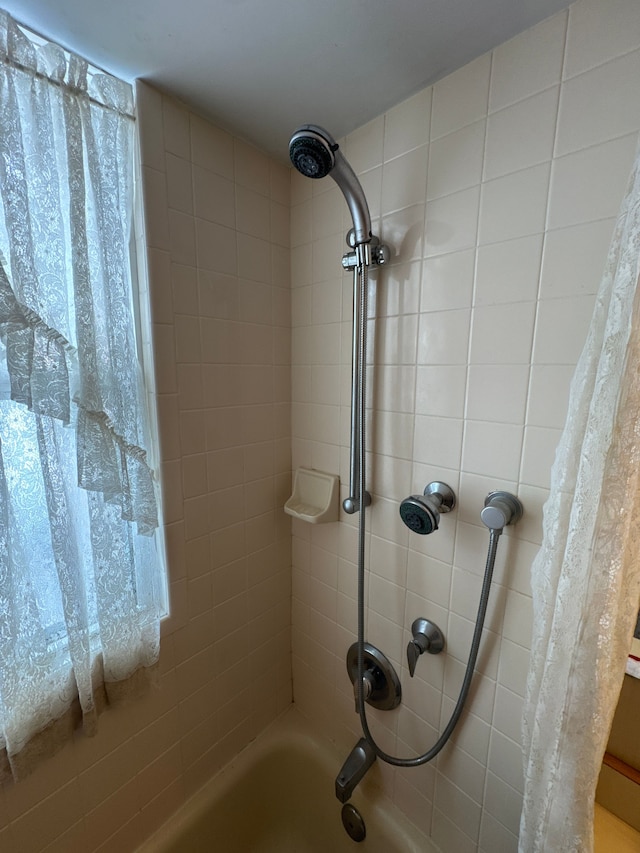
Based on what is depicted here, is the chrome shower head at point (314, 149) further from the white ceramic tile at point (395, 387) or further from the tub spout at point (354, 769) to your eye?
the tub spout at point (354, 769)

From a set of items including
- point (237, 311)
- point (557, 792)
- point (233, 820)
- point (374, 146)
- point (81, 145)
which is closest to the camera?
point (557, 792)

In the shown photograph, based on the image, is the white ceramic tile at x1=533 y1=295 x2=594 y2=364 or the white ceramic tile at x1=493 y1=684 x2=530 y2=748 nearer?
the white ceramic tile at x1=533 y1=295 x2=594 y2=364

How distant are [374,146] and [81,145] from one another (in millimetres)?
674

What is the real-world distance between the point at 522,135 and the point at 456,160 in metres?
0.13

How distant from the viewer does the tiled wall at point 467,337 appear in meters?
0.65

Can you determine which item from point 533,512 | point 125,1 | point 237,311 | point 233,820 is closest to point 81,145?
point 125,1

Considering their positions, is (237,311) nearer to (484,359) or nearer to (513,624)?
(484,359)

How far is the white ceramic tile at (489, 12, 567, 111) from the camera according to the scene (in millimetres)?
649

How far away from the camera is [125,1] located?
24.8 inches

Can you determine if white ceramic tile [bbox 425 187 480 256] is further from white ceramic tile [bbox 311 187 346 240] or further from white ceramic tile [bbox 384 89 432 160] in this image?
white ceramic tile [bbox 311 187 346 240]

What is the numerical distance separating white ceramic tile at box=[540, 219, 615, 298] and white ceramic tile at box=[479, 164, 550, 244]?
0.17ft

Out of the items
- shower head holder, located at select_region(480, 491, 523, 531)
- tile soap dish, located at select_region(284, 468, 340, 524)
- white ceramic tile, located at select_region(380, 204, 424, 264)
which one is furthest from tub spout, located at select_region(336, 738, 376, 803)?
white ceramic tile, located at select_region(380, 204, 424, 264)

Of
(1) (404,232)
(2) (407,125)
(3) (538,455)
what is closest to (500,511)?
(3) (538,455)

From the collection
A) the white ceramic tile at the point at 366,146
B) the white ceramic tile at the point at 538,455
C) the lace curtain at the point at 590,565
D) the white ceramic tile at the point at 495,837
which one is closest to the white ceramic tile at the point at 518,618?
the lace curtain at the point at 590,565
